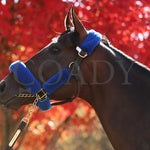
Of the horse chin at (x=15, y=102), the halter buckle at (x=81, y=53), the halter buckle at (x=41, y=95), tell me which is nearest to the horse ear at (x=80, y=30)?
the halter buckle at (x=81, y=53)

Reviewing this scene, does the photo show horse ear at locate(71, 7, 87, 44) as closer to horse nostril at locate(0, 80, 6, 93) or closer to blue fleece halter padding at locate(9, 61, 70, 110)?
blue fleece halter padding at locate(9, 61, 70, 110)

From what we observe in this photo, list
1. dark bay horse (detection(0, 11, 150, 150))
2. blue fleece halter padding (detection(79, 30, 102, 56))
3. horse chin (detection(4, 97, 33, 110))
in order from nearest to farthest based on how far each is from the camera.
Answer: dark bay horse (detection(0, 11, 150, 150)) → blue fleece halter padding (detection(79, 30, 102, 56)) → horse chin (detection(4, 97, 33, 110))

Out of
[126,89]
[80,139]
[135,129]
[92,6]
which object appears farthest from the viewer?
[80,139]

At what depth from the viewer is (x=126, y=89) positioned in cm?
261

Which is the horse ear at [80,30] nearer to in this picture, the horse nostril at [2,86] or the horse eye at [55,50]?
the horse eye at [55,50]

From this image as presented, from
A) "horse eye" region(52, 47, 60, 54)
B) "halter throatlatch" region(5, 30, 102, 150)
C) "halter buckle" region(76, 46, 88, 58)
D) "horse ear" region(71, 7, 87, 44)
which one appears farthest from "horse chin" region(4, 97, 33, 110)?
"horse ear" region(71, 7, 87, 44)

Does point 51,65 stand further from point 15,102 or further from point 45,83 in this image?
point 15,102

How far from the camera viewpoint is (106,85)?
265 centimetres

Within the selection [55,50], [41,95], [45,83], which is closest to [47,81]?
[45,83]

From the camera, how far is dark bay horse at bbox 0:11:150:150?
248cm

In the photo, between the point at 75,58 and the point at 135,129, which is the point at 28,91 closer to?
the point at 75,58

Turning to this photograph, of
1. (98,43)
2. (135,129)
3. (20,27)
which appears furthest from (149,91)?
(20,27)

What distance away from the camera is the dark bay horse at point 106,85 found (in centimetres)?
248

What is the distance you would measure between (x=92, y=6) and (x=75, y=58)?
224cm
